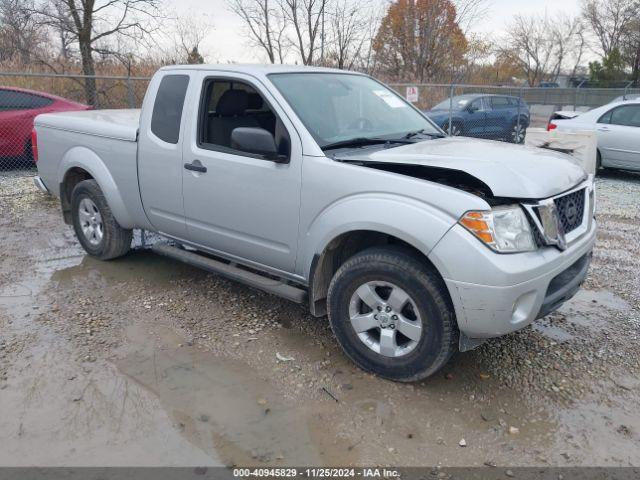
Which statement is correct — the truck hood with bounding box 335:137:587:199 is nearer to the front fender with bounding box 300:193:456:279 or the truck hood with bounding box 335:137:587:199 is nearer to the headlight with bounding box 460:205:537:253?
the headlight with bounding box 460:205:537:253

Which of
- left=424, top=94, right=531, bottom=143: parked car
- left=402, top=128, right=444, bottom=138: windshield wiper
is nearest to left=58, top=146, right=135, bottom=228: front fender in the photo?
left=402, top=128, right=444, bottom=138: windshield wiper

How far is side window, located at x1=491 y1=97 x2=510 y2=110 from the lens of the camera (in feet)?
49.1

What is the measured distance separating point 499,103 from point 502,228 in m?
13.4

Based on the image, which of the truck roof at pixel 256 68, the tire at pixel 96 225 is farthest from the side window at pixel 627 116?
the tire at pixel 96 225

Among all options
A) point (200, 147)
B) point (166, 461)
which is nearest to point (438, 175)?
point (200, 147)

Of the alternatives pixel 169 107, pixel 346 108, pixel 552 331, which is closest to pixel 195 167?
pixel 169 107

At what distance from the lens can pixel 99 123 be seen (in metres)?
5.17

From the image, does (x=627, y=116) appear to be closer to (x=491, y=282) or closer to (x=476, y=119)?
(x=476, y=119)

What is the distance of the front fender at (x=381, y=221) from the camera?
3.02m

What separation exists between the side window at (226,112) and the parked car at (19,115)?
282 inches

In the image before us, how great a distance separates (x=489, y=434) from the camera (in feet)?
9.73

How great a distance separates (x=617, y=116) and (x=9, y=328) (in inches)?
412

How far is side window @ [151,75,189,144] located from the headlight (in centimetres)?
258

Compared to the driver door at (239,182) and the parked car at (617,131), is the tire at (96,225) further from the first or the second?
the parked car at (617,131)
